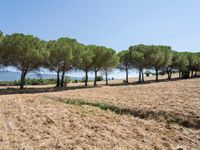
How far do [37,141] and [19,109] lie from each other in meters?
4.79

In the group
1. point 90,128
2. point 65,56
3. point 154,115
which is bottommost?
point 90,128

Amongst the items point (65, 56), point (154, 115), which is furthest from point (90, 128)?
point (65, 56)

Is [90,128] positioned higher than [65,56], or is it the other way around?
[65,56]

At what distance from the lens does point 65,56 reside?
1324 inches

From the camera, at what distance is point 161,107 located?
1566 centimetres

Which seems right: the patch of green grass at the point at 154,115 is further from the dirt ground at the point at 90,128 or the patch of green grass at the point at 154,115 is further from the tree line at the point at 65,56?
the tree line at the point at 65,56

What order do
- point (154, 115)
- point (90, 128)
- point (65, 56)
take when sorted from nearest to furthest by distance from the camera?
point (90, 128) < point (154, 115) < point (65, 56)

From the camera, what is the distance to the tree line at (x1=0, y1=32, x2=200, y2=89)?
1186 inches

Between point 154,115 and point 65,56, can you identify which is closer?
point 154,115

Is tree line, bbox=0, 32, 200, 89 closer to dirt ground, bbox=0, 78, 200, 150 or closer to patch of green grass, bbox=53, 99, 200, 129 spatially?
dirt ground, bbox=0, 78, 200, 150

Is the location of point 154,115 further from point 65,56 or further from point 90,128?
point 65,56

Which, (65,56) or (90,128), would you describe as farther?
(65,56)

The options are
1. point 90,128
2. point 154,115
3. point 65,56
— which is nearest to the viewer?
point 90,128

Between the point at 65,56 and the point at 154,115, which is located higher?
the point at 65,56
